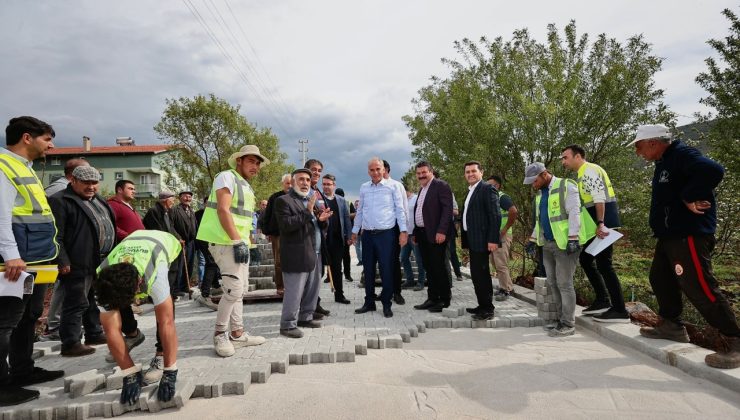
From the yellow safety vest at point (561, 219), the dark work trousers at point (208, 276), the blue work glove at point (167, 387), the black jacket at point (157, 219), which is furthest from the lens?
the black jacket at point (157, 219)

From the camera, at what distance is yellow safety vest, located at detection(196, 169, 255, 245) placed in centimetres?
402

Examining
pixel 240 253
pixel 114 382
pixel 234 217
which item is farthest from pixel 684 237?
pixel 114 382

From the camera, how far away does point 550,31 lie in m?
8.10

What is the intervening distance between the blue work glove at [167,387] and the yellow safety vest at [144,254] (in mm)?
606

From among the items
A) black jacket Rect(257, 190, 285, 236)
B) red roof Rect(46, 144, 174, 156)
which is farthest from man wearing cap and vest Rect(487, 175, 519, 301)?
red roof Rect(46, 144, 174, 156)

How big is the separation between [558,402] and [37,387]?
416cm

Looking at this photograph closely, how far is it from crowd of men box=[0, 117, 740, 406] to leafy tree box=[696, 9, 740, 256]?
10.7 feet

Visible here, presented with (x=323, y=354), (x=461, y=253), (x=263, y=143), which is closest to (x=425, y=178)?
(x=323, y=354)

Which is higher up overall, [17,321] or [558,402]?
[17,321]

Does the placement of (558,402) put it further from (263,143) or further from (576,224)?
(263,143)

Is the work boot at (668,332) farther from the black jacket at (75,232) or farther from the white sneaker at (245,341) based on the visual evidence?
the black jacket at (75,232)

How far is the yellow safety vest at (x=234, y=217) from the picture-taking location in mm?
4020

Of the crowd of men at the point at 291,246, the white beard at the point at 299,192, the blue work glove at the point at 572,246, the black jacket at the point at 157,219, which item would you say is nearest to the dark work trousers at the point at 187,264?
the black jacket at the point at 157,219

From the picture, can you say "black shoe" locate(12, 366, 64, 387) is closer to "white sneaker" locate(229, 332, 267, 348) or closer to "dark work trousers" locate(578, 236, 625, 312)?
"white sneaker" locate(229, 332, 267, 348)
